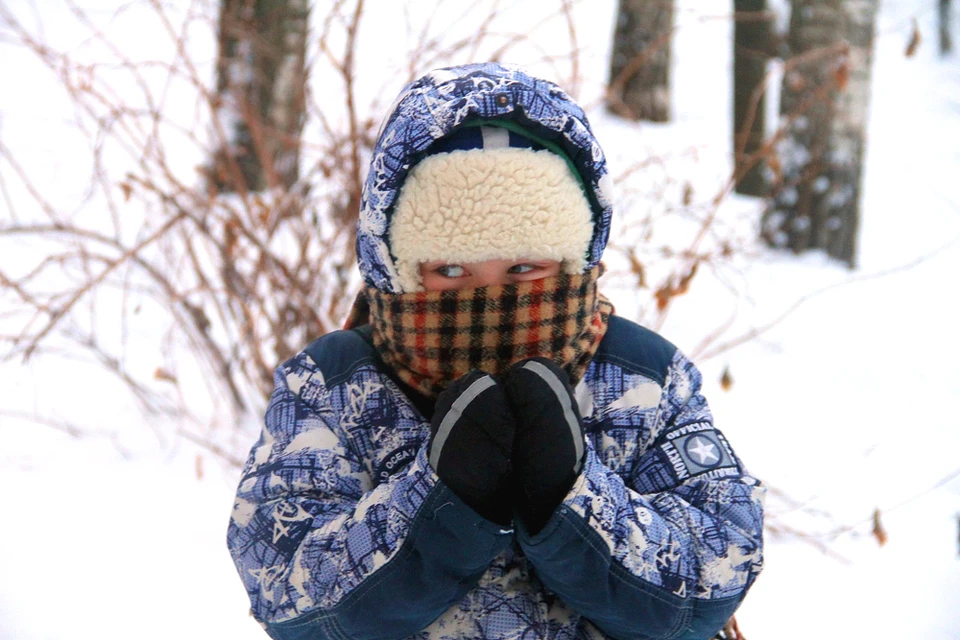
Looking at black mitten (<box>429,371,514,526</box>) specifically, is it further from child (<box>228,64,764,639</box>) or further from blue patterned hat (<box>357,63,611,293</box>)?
blue patterned hat (<box>357,63,611,293</box>)

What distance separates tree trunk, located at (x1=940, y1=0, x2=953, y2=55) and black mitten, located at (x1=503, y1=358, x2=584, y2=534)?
11941 mm

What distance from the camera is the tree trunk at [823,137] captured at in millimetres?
4152

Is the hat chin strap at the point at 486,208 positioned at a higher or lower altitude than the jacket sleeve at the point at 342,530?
higher

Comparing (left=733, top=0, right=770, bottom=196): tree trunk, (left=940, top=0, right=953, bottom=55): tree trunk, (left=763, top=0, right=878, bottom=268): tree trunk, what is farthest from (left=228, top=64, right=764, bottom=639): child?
(left=940, top=0, right=953, bottom=55): tree trunk

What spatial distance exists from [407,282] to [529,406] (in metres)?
0.29

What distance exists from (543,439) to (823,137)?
396 cm

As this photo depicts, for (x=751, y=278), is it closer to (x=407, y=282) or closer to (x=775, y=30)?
(x=775, y=30)

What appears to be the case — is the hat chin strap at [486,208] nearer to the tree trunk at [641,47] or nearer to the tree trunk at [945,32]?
the tree trunk at [641,47]

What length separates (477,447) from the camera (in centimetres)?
103

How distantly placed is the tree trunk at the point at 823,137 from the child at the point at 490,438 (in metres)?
3.18

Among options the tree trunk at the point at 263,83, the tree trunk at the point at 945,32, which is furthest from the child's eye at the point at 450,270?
the tree trunk at the point at 945,32

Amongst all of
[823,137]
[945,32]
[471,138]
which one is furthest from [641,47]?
[945,32]

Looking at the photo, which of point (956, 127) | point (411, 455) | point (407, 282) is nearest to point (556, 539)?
point (411, 455)

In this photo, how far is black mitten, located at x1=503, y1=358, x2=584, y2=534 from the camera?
1038mm
